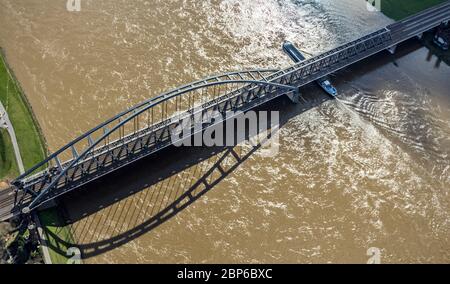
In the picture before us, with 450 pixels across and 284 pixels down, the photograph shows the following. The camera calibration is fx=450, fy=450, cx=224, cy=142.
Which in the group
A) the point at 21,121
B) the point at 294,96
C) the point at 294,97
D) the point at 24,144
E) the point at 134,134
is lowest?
the point at 24,144

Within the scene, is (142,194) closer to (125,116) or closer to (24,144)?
(125,116)

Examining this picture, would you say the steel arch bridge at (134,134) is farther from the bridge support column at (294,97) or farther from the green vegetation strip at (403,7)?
the green vegetation strip at (403,7)

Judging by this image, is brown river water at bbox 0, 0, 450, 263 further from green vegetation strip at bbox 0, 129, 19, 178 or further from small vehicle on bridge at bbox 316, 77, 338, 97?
green vegetation strip at bbox 0, 129, 19, 178

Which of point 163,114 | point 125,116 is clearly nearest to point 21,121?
point 125,116

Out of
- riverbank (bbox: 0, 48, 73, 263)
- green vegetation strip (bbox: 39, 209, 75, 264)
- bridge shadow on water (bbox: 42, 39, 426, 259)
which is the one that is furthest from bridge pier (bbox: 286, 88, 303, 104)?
green vegetation strip (bbox: 39, 209, 75, 264)

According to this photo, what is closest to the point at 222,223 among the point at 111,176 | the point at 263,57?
the point at 111,176

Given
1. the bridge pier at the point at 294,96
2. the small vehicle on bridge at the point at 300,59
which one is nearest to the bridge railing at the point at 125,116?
the bridge pier at the point at 294,96
